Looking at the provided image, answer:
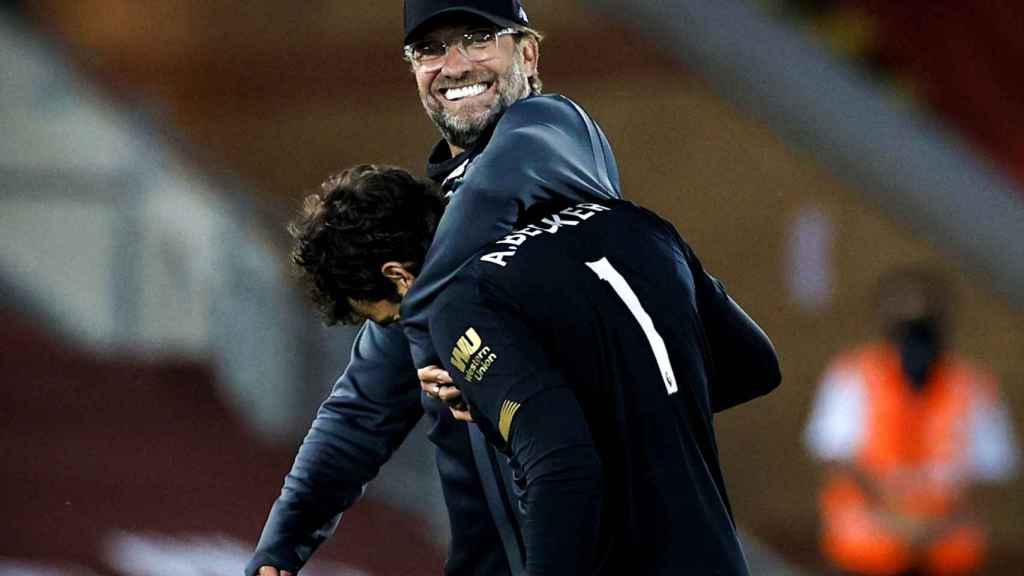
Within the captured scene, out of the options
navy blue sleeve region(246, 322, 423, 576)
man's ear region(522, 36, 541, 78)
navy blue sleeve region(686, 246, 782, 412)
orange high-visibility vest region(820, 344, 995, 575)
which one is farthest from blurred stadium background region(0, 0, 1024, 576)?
navy blue sleeve region(686, 246, 782, 412)

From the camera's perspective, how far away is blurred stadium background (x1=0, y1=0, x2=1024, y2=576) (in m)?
8.64

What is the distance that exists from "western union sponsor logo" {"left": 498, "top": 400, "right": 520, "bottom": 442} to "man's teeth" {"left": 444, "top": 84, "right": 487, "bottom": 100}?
0.88 meters

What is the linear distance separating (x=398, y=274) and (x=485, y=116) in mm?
389

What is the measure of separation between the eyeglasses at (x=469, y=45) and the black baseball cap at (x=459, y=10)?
36mm

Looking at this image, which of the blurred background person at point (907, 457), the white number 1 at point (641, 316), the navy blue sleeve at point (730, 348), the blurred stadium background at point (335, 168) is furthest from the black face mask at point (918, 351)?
the white number 1 at point (641, 316)

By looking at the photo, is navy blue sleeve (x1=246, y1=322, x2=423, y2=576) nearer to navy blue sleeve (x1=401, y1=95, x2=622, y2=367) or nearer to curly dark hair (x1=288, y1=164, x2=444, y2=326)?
curly dark hair (x1=288, y1=164, x2=444, y2=326)

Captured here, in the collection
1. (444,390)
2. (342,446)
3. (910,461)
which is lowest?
(910,461)

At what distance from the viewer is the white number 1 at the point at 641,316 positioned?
3.18m

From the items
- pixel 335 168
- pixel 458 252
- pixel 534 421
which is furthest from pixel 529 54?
pixel 335 168

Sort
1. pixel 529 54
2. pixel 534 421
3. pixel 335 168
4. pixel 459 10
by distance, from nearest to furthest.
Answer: pixel 534 421, pixel 459 10, pixel 529 54, pixel 335 168

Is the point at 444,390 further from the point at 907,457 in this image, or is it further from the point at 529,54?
the point at 907,457

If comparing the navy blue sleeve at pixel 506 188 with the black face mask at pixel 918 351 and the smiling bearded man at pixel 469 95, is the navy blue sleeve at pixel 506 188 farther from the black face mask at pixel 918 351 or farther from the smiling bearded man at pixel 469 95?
the black face mask at pixel 918 351

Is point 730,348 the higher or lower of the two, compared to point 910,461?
higher

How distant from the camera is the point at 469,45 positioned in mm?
3760
